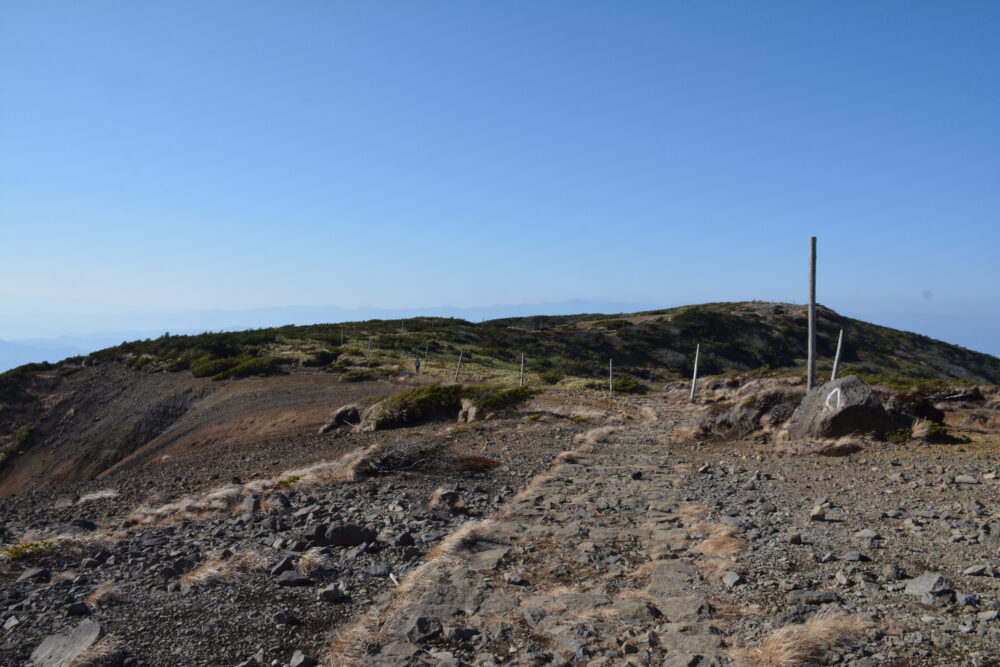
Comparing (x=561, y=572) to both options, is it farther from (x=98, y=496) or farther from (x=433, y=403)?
(x=433, y=403)

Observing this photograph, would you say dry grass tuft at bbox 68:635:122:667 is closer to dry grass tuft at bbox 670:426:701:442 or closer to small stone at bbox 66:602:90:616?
small stone at bbox 66:602:90:616

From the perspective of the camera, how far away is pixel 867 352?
215 feet

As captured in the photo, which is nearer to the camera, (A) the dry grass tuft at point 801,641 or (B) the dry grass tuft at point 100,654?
(A) the dry grass tuft at point 801,641

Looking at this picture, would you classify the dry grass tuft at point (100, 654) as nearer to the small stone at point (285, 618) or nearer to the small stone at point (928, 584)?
the small stone at point (285, 618)

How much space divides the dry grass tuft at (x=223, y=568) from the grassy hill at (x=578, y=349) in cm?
2562

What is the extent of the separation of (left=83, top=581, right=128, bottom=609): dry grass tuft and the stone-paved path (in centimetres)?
320

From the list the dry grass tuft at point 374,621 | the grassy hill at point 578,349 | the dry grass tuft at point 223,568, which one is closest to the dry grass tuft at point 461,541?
the dry grass tuft at point 374,621

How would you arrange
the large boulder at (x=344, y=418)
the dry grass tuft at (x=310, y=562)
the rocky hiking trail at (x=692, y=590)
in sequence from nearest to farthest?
the rocky hiking trail at (x=692, y=590)
the dry grass tuft at (x=310, y=562)
the large boulder at (x=344, y=418)

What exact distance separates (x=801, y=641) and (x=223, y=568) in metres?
6.78

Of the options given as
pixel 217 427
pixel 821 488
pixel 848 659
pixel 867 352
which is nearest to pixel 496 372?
pixel 217 427

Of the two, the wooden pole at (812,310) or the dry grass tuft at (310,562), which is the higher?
the wooden pole at (812,310)

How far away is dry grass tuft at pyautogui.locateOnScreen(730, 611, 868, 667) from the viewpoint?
520cm

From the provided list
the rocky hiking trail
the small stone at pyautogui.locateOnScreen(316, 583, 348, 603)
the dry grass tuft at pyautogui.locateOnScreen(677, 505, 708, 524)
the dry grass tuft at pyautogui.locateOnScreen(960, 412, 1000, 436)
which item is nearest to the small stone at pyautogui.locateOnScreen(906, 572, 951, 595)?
the rocky hiking trail

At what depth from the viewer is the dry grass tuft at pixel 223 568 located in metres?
7.87
